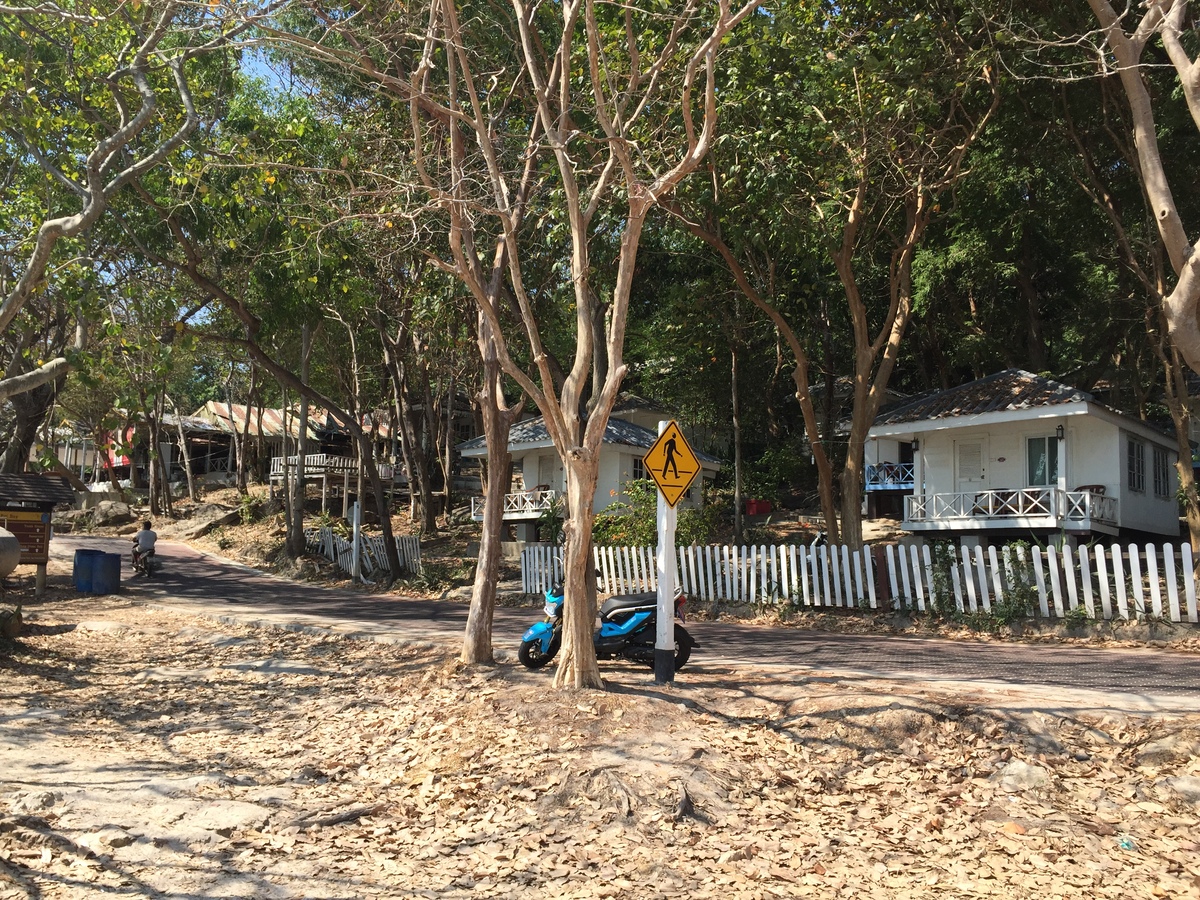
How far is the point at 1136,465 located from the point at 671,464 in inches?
731

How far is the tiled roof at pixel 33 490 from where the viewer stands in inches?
721

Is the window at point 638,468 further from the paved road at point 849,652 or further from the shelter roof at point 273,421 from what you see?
the shelter roof at point 273,421

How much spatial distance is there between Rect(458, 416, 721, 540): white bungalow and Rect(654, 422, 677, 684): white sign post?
18520 millimetres

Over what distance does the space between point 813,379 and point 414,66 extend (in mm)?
21789

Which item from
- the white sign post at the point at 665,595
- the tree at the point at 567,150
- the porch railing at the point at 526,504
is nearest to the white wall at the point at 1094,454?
the tree at the point at 567,150

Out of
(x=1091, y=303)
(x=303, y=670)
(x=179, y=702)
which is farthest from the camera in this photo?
(x=1091, y=303)

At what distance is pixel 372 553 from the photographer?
85.8ft

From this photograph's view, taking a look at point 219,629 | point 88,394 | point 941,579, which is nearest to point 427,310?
point 219,629

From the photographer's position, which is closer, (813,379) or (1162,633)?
(1162,633)

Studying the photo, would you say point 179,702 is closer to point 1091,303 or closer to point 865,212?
point 865,212

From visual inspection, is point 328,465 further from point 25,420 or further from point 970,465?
point 970,465

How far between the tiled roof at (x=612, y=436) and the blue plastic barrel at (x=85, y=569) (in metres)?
12.3

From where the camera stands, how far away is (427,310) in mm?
16234

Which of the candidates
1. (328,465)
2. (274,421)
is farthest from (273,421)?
(328,465)
